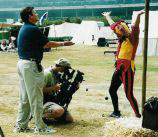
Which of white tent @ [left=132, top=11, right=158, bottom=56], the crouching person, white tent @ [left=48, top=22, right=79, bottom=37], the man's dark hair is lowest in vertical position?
white tent @ [left=48, top=22, right=79, bottom=37]

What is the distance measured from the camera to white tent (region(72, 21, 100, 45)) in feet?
143

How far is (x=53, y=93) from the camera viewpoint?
729cm

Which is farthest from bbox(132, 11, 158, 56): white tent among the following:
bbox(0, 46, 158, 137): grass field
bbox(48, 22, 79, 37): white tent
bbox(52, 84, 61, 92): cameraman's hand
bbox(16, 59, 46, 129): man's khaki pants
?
bbox(48, 22, 79, 37): white tent

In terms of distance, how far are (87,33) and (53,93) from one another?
37.9 metres

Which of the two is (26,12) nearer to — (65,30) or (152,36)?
(152,36)

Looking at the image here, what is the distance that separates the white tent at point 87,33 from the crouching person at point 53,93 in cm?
3582

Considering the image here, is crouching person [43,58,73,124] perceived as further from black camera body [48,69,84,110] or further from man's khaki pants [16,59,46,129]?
Answer: man's khaki pants [16,59,46,129]

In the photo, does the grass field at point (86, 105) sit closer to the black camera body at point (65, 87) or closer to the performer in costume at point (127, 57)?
the black camera body at point (65, 87)

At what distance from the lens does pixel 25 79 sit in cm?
617

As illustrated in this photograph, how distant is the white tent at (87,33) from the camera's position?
4344cm

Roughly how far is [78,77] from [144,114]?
249 cm

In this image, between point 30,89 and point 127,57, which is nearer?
point 30,89

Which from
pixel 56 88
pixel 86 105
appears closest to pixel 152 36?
pixel 86 105

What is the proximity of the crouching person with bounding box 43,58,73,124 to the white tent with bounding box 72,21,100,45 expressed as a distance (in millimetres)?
35821
